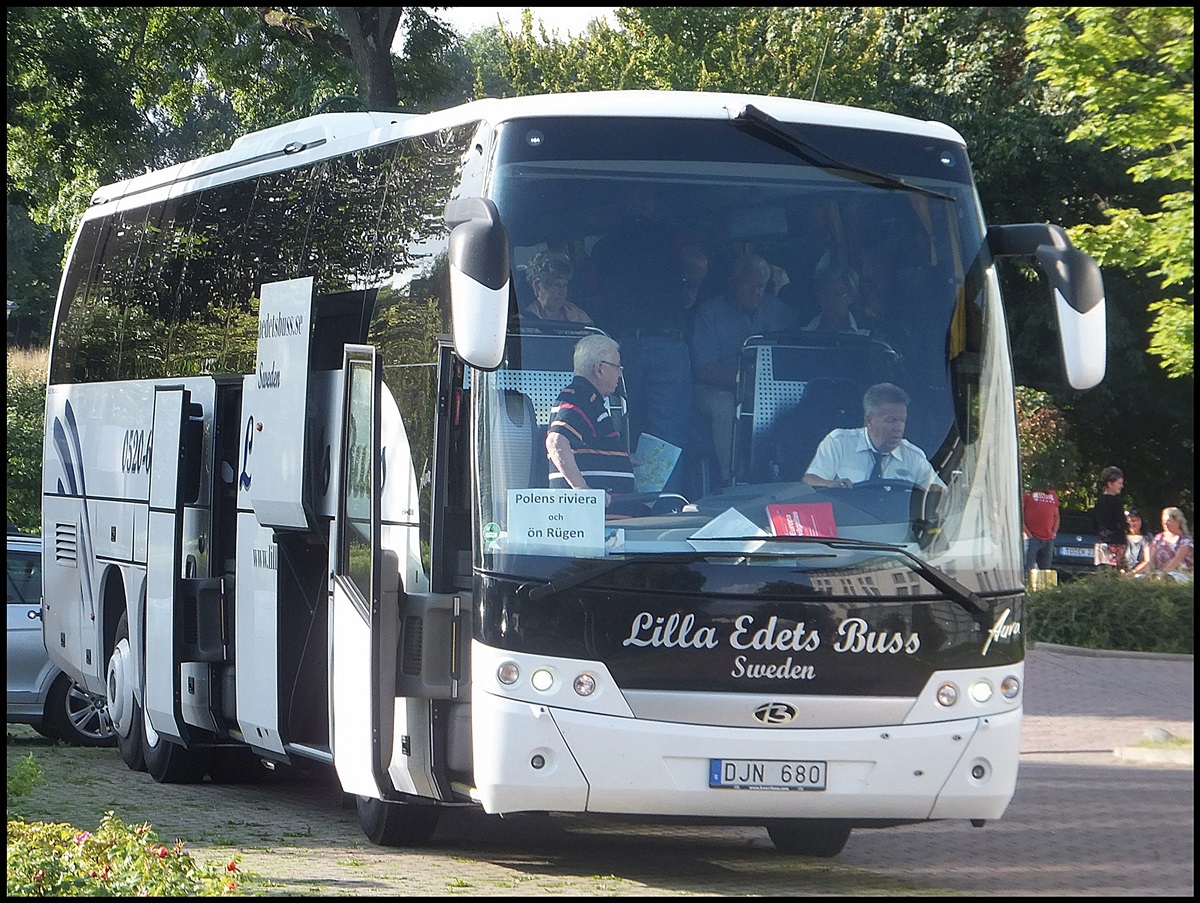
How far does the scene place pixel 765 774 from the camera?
7.73 metres

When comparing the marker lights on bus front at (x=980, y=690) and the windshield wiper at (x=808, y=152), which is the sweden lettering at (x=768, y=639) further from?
the windshield wiper at (x=808, y=152)

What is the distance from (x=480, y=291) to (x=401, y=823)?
10.5 ft

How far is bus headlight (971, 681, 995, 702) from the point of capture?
26.3ft

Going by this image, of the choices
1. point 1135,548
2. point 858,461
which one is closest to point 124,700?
point 858,461

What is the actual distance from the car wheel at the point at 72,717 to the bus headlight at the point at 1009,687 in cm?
931

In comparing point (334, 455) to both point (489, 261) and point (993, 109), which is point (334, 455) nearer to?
point (489, 261)

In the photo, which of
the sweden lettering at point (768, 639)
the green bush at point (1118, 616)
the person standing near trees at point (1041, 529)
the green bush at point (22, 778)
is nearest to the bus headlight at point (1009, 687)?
the sweden lettering at point (768, 639)

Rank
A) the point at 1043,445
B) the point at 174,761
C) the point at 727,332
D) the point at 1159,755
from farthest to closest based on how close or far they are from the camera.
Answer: the point at 1043,445, the point at 1159,755, the point at 174,761, the point at 727,332

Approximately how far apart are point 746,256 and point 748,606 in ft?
5.18

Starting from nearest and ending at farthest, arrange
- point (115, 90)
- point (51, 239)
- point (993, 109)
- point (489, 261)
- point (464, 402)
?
point (489, 261) < point (464, 402) < point (115, 90) < point (993, 109) < point (51, 239)

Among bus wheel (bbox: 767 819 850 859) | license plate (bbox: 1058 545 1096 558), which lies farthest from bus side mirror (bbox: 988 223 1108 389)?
license plate (bbox: 1058 545 1096 558)

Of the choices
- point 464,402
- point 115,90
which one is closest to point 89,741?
point 464,402

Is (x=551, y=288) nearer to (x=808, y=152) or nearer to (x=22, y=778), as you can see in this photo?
(x=808, y=152)

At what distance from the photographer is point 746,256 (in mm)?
8156
